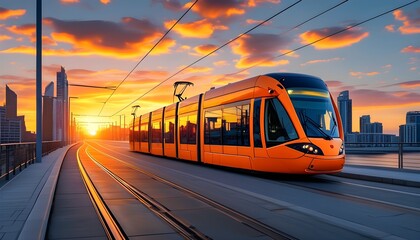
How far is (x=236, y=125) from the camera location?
51.2 ft

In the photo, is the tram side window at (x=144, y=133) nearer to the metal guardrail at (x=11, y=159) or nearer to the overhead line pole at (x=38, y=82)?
the overhead line pole at (x=38, y=82)

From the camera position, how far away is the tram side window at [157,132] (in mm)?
27703

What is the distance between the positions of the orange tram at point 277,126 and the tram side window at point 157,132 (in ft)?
31.9

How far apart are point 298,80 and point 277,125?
5.78 ft

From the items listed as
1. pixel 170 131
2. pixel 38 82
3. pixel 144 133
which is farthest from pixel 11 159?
pixel 144 133

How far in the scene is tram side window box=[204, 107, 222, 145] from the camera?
17297mm

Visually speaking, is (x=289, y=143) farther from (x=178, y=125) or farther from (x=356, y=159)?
(x=178, y=125)

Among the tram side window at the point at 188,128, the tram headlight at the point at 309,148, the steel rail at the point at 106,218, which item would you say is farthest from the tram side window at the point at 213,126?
the steel rail at the point at 106,218

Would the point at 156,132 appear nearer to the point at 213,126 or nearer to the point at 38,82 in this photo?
the point at 38,82

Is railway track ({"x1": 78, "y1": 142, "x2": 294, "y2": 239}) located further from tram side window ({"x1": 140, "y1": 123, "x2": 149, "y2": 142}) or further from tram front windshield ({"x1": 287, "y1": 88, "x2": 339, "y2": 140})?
tram side window ({"x1": 140, "y1": 123, "x2": 149, "y2": 142})

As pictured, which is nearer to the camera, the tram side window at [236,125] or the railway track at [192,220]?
the railway track at [192,220]

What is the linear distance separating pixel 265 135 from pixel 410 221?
22.1 feet

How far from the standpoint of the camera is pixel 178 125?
2348 centimetres

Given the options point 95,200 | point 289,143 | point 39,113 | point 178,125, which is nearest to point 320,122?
point 289,143
